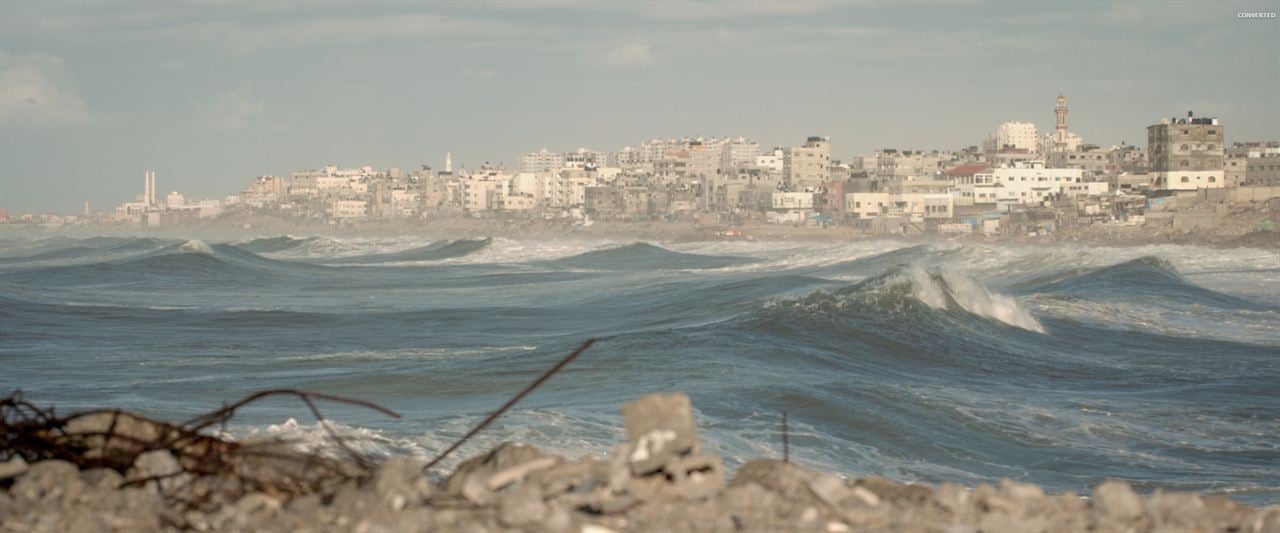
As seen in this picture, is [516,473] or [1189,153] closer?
[516,473]

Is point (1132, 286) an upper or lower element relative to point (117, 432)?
lower

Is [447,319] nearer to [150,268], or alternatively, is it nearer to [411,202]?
[150,268]

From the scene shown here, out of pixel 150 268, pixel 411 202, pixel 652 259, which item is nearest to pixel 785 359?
pixel 150 268

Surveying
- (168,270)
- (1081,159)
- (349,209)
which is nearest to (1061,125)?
(1081,159)

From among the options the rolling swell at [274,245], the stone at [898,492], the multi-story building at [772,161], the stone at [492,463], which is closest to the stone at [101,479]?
the stone at [492,463]

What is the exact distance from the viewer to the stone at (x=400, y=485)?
4586 mm

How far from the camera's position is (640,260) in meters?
60.2

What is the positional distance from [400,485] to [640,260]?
55.6m

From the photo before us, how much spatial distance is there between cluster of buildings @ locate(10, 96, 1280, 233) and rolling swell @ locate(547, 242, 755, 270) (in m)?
44.4

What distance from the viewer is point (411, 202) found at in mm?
173625

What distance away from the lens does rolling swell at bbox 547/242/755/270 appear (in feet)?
177

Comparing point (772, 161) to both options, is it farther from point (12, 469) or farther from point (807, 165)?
point (12, 469)

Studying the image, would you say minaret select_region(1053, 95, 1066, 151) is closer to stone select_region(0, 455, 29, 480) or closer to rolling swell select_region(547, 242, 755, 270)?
rolling swell select_region(547, 242, 755, 270)

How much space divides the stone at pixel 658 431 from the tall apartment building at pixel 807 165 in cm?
14720
